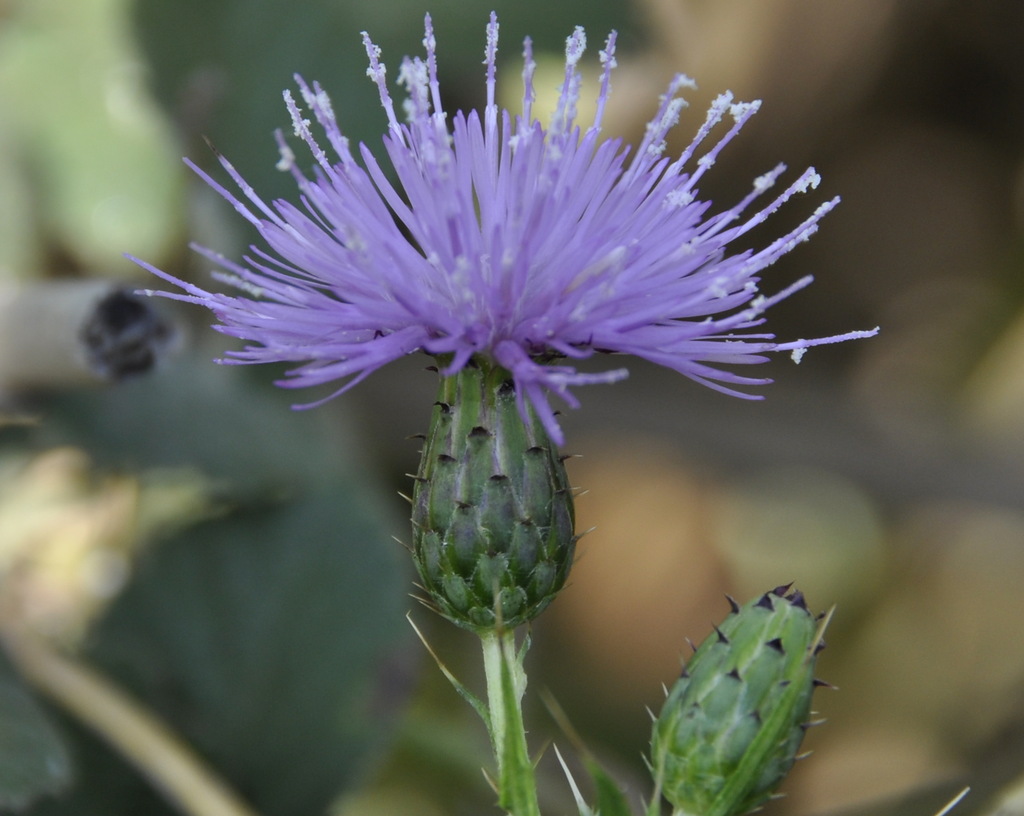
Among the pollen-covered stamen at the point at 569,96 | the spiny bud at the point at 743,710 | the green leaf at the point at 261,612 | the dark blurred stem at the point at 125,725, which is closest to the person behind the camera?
the spiny bud at the point at 743,710

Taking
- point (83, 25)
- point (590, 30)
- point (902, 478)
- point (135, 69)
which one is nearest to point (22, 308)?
point (135, 69)

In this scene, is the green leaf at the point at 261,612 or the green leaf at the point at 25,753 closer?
the green leaf at the point at 25,753

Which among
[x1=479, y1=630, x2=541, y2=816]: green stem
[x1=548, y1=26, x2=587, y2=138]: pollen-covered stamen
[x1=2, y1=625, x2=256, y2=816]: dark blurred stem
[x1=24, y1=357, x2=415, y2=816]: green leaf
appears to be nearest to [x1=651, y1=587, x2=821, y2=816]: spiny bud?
[x1=479, y1=630, x2=541, y2=816]: green stem

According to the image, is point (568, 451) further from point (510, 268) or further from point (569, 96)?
point (510, 268)

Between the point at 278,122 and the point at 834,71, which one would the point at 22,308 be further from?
the point at 834,71

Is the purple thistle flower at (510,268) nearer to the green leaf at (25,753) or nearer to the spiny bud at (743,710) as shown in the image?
the spiny bud at (743,710)

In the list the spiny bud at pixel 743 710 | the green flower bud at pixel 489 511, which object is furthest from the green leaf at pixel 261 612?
the spiny bud at pixel 743 710

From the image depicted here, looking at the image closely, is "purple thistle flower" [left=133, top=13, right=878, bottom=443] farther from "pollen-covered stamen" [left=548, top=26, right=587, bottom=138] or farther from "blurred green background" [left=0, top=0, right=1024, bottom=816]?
"blurred green background" [left=0, top=0, right=1024, bottom=816]
